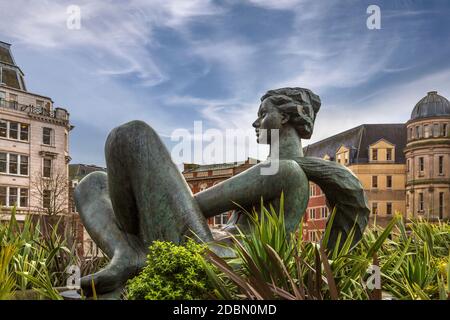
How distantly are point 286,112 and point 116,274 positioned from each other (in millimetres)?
2125

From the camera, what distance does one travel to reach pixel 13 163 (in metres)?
38.4

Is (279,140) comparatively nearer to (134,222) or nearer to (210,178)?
(134,222)

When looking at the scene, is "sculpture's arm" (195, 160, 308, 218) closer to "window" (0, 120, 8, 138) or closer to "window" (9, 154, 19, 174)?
"window" (9, 154, 19, 174)

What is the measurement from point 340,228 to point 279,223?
124 centimetres

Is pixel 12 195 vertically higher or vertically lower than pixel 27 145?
lower

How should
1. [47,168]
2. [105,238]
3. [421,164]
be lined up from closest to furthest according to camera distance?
[105,238]
[47,168]
[421,164]

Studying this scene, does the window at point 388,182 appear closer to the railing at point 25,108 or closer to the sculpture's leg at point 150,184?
the railing at point 25,108

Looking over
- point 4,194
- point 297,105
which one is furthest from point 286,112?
point 4,194

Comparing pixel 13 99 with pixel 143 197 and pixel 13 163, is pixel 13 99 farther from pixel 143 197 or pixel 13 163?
pixel 143 197

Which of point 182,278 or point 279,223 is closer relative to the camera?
point 182,278

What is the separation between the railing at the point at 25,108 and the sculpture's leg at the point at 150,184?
3807 cm

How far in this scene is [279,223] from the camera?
3.90 metres

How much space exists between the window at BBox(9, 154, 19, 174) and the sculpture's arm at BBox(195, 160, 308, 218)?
36.9 m
